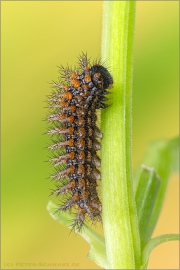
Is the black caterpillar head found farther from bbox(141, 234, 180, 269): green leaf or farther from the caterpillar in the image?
bbox(141, 234, 180, 269): green leaf

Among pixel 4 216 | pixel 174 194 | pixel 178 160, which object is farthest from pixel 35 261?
pixel 178 160

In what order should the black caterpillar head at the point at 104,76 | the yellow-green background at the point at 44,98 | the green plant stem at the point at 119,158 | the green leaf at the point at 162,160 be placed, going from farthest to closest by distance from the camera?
the yellow-green background at the point at 44,98
the green leaf at the point at 162,160
the black caterpillar head at the point at 104,76
the green plant stem at the point at 119,158

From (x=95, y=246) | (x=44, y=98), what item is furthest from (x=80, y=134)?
(x=44, y=98)

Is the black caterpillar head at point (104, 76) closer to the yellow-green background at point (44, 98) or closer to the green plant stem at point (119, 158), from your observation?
the green plant stem at point (119, 158)

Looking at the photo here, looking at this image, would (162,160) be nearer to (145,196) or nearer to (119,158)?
(145,196)

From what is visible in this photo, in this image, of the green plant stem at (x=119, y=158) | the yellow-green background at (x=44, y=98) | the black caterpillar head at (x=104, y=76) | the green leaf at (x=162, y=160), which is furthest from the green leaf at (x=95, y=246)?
the yellow-green background at (x=44, y=98)

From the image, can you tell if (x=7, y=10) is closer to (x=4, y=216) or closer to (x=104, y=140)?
(x=4, y=216)

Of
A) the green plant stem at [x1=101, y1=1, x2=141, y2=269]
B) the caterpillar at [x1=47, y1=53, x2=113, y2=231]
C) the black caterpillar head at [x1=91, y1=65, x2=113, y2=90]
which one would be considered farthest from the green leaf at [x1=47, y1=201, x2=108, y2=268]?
the black caterpillar head at [x1=91, y1=65, x2=113, y2=90]
